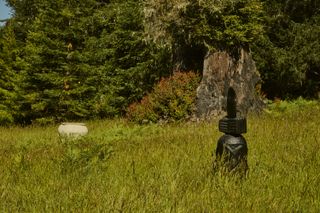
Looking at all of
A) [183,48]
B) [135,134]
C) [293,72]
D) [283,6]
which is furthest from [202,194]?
[283,6]

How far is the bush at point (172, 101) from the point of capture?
46.9 ft

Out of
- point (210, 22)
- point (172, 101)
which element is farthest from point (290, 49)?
point (172, 101)

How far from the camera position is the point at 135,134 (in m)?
12.4

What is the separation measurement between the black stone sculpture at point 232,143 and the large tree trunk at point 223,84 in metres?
8.97

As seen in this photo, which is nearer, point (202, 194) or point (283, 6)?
point (202, 194)

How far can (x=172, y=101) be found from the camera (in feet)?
47.4

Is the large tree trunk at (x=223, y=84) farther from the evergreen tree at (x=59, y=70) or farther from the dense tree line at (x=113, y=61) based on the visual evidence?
the evergreen tree at (x=59, y=70)

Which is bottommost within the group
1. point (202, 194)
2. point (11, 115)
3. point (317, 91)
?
point (11, 115)

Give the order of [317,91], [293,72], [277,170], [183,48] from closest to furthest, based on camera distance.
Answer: [277,170] → [183,48] → [293,72] → [317,91]

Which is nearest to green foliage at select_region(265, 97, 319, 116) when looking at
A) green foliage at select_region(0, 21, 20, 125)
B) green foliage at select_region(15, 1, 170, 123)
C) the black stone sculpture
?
green foliage at select_region(15, 1, 170, 123)

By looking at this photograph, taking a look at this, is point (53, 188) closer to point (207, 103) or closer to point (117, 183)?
point (117, 183)

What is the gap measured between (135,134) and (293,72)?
951 cm

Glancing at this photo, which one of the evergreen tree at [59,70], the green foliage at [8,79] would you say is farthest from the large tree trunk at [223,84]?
the green foliage at [8,79]

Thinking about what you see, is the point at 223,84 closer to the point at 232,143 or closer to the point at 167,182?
the point at 232,143
